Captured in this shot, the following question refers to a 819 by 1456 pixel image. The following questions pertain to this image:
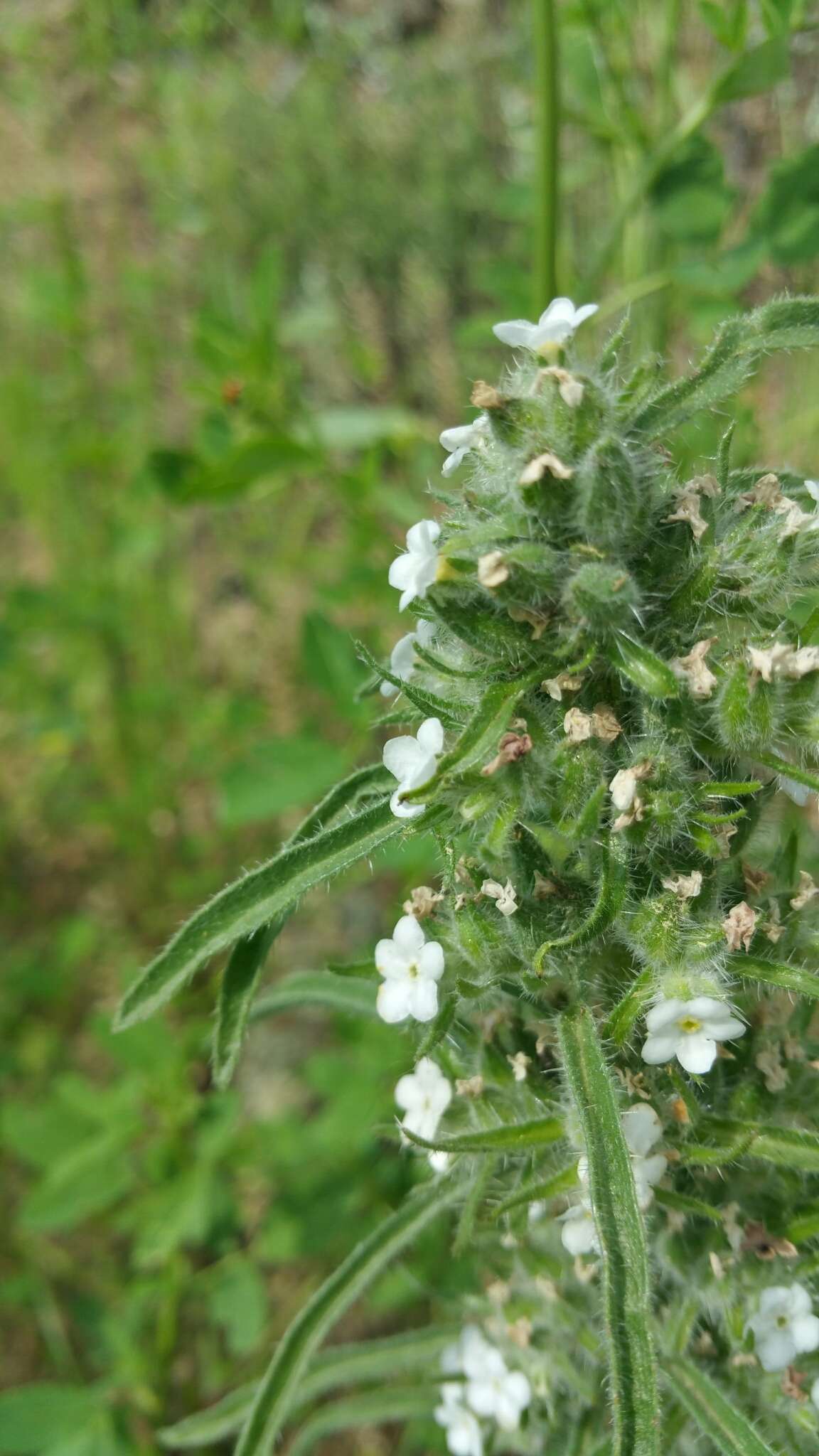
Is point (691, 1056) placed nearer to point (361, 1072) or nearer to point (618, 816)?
point (618, 816)

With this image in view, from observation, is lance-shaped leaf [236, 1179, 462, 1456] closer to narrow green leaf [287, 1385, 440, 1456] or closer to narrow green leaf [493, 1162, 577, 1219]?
narrow green leaf [493, 1162, 577, 1219]

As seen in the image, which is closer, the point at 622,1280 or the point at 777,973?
the point at 622,1280

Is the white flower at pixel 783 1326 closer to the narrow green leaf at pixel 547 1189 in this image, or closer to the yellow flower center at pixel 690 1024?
the narrow green leaf at pixel 547 1189

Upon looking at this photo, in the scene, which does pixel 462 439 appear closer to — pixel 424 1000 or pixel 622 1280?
pixel 424 1000

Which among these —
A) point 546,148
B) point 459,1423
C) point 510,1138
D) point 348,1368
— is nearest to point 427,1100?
point 510,1138

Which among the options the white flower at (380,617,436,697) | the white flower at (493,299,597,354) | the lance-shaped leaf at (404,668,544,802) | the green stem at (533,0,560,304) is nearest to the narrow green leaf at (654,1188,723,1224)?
the lance-shaped leaf at (404,668,544,802)

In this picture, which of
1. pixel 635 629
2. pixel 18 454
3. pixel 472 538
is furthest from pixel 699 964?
pixel 18 454
